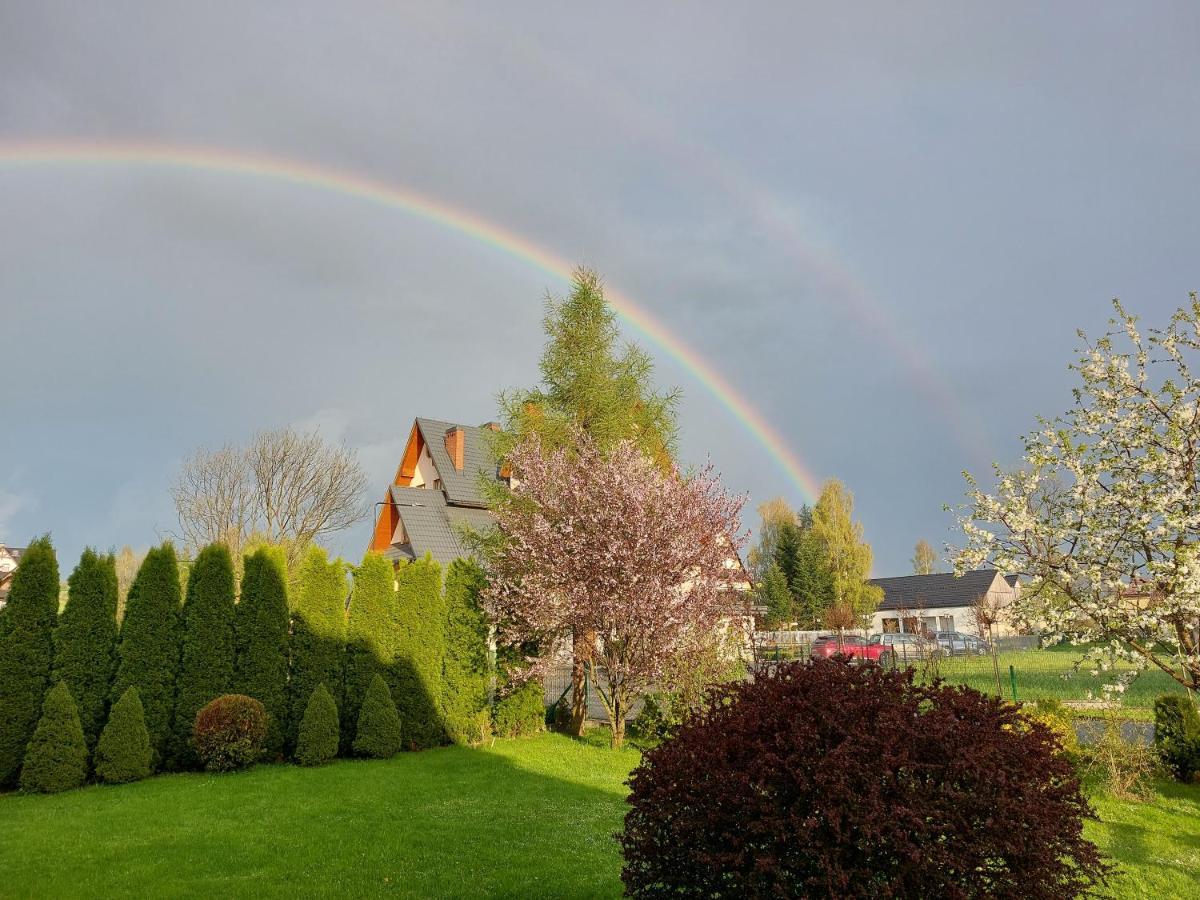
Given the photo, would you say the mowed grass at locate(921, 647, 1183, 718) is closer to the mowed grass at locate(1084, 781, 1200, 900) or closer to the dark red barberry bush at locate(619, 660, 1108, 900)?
the mowed grass at locate(1084, 781, 1200, 900)

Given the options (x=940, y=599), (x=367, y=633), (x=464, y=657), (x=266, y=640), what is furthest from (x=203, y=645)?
(x=940, y=599)

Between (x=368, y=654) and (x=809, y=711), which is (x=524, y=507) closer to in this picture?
(x=368, y=654)

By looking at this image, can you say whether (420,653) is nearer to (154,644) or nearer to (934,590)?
(154,644)

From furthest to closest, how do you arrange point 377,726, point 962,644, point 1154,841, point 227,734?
1. point 962,644
2. point 377,726
3. point 227,734
4. point 1154,841

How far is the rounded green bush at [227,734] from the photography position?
11.8m

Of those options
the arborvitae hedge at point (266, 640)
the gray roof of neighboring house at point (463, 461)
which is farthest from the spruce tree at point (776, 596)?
the arborvitae hedge at point (266, 640)

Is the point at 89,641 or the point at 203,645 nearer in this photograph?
the point at 89,641

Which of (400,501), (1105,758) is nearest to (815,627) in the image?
(400,501)

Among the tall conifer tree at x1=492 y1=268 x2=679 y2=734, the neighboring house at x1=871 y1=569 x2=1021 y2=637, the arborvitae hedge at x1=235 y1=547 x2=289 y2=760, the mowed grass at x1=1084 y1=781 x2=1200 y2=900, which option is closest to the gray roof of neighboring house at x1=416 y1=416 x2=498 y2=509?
the tall conifer tree at x1=492 y1=268 x2=679 y2=734

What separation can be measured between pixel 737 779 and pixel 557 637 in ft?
40.2

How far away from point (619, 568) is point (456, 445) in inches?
835

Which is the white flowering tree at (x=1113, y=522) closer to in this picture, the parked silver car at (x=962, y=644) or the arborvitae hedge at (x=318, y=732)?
the arborvitae hedge at (x=318, y=732)

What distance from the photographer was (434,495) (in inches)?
1255

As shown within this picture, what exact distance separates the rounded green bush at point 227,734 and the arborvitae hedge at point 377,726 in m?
1.71
